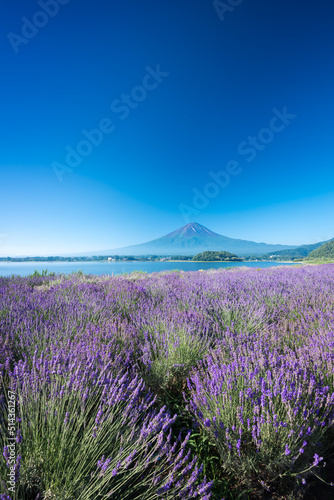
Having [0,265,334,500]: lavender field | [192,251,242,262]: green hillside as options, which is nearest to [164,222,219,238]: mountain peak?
[192,251,242,262]: green hillside

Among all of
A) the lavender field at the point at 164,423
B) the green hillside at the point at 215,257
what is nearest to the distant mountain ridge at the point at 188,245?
the green hillside at the point at 215,257

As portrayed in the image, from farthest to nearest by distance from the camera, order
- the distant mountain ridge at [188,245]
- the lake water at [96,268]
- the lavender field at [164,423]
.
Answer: the distant mountain ridge at [188,245], the lake water at [96,268], the lavender field at [164,423]

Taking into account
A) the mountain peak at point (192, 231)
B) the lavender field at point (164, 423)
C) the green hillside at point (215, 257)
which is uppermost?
the mountain peak at point (192, 231)

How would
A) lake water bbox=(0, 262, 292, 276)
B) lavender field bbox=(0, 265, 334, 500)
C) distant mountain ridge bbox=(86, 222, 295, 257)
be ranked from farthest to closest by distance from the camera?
1. distant mountain ridge bbox=(86, 222, 295, 257)
2. lake water bbox=(0, 262, 292, 276)
3. lavender field bbox=(0, 265, 334, 500)

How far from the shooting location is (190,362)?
6.42 feet

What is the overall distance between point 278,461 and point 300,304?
255 cm

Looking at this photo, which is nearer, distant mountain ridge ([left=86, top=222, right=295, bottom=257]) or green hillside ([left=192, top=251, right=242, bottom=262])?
green hillside ([left=192, top=251, right=242, bottom=262])

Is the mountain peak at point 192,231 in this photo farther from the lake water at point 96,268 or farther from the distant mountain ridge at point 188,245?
the lake water at point 96,268

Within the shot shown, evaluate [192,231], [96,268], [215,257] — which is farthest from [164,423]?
[192,231]

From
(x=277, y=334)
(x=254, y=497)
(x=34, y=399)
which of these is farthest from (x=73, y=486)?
(x=277, y=334)

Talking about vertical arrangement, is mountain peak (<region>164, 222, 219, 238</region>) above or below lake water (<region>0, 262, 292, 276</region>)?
above

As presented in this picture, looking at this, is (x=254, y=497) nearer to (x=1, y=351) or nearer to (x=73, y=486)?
(x=73, y=486)

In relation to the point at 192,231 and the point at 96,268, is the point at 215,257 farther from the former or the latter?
the point at 192,231

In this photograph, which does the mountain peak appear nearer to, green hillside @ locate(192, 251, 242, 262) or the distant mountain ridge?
the distant mountain ridge
